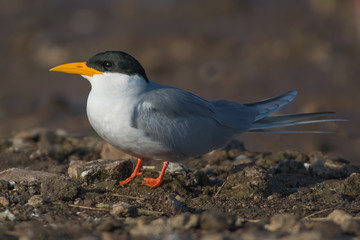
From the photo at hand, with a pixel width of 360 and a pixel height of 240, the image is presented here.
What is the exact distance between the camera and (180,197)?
4.68 m

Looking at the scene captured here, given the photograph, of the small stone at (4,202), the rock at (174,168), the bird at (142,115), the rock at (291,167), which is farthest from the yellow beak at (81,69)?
the rock at (291,167)

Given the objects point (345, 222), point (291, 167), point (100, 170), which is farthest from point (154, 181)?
point (345, 222)

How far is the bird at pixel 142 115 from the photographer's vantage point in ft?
15.6

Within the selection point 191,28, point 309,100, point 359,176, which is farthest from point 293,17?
point 359,176

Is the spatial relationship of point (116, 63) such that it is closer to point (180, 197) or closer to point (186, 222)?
point (180, 197)

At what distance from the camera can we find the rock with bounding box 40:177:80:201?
4430mm

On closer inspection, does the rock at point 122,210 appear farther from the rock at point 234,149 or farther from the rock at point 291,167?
the rock at point 234,149

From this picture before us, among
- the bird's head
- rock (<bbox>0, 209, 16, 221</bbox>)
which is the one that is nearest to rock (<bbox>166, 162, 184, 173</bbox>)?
the bird's head

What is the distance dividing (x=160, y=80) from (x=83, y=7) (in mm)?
5159

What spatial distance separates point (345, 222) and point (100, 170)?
2.13 m

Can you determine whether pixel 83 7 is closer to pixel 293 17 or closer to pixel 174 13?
pixel 174 13

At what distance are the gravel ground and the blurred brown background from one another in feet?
8.10

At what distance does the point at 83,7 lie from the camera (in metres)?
15.6

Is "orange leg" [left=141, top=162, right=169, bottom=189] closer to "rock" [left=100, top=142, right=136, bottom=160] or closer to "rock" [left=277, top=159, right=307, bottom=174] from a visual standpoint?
"rock" [left=100, top=142, right=136, bottom=160]
